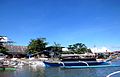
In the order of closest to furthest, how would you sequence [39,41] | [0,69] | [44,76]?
[44,76] → [0,69] → [39,41]

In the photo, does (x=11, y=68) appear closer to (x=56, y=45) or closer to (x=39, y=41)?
(x=39, y=41)

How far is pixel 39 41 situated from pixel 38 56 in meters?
6.90

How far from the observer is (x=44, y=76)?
4662 cm

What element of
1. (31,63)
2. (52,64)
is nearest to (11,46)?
(31,63)

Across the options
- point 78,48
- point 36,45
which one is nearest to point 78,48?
point 78,48

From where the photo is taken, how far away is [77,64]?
7869cm

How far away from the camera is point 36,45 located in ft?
359

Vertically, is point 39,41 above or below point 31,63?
above

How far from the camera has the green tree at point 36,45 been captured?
4304 inches

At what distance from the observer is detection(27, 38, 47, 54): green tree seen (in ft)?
359

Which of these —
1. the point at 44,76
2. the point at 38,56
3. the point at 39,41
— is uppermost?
the point at 39,41

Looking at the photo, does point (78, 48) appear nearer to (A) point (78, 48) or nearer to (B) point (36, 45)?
(A) point (78, 48)

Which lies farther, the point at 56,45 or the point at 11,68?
the point at 56,45

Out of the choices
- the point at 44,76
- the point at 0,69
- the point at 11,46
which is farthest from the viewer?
the point at 11,46
